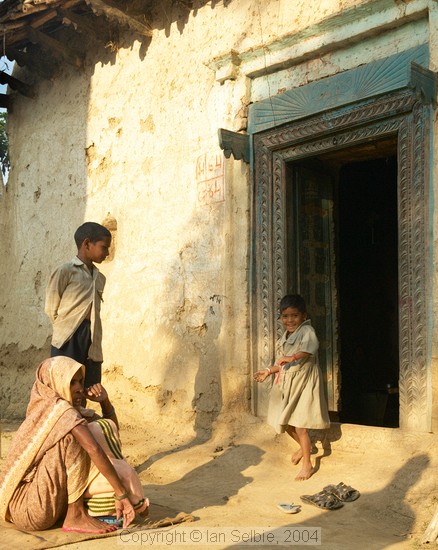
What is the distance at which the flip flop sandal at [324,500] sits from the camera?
13.3 ft

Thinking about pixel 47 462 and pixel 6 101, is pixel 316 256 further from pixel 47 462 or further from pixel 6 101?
pixel 6 101

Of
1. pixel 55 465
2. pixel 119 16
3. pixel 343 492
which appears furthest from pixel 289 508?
pixel 119 16

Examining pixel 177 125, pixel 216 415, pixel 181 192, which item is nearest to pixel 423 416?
pixel 216 415

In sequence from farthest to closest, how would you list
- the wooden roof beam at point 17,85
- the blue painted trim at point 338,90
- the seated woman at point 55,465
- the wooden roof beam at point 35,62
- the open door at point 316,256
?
1. the wooden roof beam at point 17,85
2. the wooden roof beam at point 35,62
3. the open door at point 316,256
4. the blue painted trim at point 338,90
5. the seated woman at point 55,465

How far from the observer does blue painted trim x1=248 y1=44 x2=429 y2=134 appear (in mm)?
4758

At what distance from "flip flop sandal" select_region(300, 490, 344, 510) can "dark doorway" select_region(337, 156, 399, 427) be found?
2966mm

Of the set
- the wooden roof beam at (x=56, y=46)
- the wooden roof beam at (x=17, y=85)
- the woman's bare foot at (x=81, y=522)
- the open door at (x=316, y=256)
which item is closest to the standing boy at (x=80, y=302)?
the woman's bare foot at (x=81, y=522)

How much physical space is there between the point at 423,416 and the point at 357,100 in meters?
2.10

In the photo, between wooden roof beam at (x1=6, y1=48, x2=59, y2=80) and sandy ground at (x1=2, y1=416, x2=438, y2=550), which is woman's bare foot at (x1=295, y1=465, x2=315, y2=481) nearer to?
sandy ground at (x1=2, y1=416, x2=438, y2=550)

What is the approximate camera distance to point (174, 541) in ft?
11.2

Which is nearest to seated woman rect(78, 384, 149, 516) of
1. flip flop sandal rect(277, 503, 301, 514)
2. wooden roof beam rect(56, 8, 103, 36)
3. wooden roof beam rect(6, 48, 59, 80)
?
flip flop sandal rect(277, 503, 301, 514)

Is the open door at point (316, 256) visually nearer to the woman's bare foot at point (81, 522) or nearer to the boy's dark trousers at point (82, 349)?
the boy's dark trousers at point (82, 349)

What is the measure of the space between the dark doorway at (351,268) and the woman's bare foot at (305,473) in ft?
3.52

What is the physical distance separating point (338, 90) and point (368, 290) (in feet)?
11.1
